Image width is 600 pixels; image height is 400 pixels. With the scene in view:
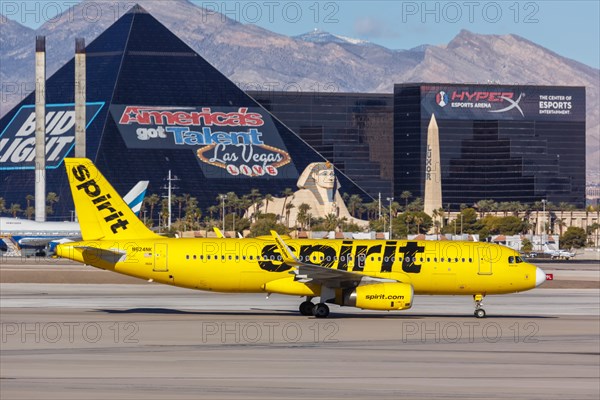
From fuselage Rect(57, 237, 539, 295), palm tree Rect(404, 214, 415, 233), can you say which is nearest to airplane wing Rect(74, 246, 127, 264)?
fuselage Rect(57, 237, 539, 295)

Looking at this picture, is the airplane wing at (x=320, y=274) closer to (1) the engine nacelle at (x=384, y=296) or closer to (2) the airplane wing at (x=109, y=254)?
A: (1) the engine nacelle at (x=384, y=296)

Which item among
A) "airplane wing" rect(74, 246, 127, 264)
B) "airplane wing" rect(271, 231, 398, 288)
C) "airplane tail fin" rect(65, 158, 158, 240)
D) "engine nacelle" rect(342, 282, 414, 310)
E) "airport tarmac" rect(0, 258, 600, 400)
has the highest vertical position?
"airplane tail fin" rect(65, 158, 158, 240)

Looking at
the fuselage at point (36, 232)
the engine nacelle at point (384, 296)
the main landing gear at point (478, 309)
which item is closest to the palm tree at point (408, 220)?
the fuselage at point (36, 232)

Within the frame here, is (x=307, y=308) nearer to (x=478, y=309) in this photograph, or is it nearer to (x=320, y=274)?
(x=320, y=274)

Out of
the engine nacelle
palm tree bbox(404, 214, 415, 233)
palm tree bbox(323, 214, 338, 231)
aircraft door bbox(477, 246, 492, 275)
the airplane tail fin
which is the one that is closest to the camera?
the engine nacelle

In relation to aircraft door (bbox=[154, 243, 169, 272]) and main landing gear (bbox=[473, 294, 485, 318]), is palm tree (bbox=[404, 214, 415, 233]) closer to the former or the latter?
main landing gear (bbox=[473, 294, 485, 318])

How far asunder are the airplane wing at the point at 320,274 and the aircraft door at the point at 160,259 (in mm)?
4328

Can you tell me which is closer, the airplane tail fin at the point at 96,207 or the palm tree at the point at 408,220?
the airplane tail fin at the point at 96,207

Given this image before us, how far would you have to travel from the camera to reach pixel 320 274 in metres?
42.4

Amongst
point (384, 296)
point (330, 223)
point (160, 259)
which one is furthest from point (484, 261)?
point (330, 223)

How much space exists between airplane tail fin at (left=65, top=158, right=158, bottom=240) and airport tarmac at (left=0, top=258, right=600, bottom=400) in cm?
314

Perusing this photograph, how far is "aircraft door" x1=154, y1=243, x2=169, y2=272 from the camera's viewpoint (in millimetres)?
43969

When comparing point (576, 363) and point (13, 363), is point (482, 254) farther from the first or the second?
point (13, 363)

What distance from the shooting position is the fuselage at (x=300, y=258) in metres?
43.9
